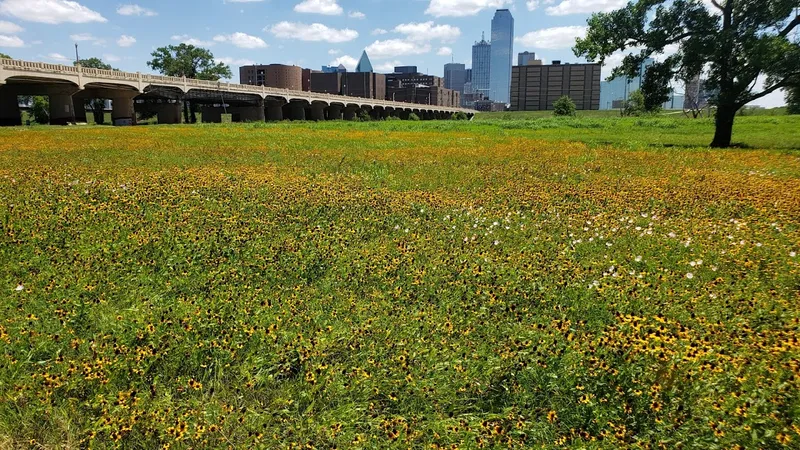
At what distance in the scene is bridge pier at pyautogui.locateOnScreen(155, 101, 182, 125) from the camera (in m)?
80.2

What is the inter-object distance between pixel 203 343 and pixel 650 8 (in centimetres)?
2807

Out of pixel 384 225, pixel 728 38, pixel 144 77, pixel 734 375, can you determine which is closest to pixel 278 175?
pixel 384 225

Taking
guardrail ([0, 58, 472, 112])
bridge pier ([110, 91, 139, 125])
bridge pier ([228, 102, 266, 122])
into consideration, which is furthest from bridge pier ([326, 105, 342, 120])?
bridge pier ([110, 91, 139, 125])

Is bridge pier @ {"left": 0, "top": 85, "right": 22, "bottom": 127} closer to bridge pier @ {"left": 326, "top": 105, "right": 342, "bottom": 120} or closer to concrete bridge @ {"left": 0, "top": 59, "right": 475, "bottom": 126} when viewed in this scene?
concrete bridge @ {"left": 0, "top": 59, "right": 475, "bottom": 126}

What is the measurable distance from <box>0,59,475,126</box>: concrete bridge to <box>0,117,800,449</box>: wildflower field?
177 feet

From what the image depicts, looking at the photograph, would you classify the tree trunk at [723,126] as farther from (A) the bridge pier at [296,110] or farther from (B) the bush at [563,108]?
(A) the bridge pier at [296,110]

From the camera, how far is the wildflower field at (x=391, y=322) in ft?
11.5

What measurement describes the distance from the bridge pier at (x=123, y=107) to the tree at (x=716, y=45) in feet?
200

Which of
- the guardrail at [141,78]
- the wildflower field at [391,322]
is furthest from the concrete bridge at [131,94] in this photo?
the wildflower field at [391,322]

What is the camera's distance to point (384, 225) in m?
8.32

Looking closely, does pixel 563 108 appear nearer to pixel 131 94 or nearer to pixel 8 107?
pixel 131 94

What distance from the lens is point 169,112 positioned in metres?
80.8

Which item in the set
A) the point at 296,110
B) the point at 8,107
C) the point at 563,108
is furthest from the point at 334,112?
the point at 8,107

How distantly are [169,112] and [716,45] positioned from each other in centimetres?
7827
